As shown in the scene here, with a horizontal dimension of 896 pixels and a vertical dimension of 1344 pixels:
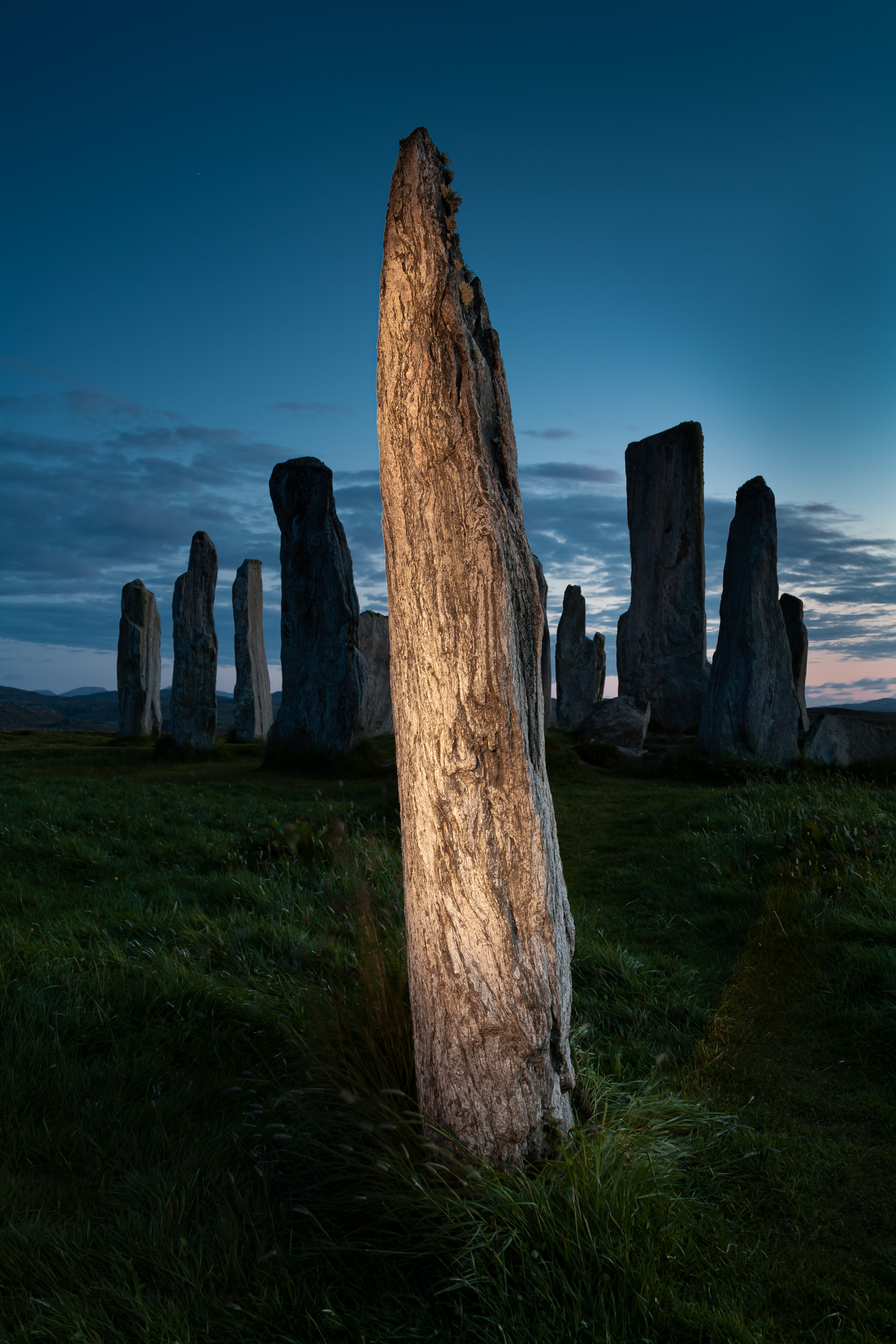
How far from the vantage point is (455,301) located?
8.75 ft

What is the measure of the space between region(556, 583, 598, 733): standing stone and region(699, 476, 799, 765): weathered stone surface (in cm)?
1255

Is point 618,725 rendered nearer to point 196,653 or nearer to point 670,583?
point 670,583

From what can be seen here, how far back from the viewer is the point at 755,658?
1216 cm

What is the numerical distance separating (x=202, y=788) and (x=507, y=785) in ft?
30.6

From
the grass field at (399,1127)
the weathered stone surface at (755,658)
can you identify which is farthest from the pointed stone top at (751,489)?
the grass field at (399,1127)

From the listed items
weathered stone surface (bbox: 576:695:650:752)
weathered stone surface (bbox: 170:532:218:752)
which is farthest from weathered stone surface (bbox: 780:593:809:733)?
weathered stone surface (bbox: 170:532:218:752)

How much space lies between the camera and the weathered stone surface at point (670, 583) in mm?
17141

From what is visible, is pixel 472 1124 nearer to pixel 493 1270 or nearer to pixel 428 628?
pixel 493 1270

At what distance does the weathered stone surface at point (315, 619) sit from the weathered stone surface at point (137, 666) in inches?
314

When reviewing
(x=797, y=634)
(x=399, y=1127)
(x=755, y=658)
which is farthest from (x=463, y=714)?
(x=797, y=634)

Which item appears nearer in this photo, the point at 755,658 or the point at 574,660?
the point at 755,658

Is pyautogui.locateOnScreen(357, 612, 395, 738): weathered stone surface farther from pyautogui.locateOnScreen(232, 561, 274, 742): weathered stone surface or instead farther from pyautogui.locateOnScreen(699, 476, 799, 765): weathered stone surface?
pyautogui.locateOnScreen(699, 476, 799, 765): weathered stone surface

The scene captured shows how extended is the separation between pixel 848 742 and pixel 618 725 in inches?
154

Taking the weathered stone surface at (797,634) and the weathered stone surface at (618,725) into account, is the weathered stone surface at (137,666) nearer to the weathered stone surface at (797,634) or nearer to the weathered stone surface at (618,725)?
the weathered stone surface at (618,725)
